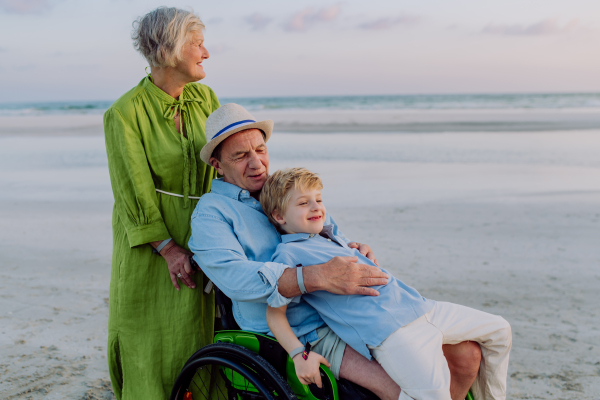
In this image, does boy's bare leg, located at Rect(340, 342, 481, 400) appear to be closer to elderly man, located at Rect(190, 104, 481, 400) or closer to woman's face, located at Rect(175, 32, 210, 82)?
elderly man, located at Rect(190, 104, 481, 400)

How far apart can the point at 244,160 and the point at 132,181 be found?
432 millimetres

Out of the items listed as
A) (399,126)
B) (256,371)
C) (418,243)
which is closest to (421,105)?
(399,126)

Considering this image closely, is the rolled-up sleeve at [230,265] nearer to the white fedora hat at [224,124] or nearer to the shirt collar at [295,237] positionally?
the shirt collar at [295,237]

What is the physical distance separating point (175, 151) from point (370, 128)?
16773 millimetres

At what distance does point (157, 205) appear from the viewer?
7.35 ft

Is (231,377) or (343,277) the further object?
(231,377)

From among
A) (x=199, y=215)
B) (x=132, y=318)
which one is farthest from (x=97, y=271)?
(x=199, y=215)

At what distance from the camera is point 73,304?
14.4ft

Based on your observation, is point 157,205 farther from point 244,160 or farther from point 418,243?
point 418,243

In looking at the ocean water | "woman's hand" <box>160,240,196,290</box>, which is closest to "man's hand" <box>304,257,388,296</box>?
"woman's hand" <box>160,240,196,290</box>

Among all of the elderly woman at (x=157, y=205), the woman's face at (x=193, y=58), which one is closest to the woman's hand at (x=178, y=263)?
the elderly woman at (x=157, y=205)

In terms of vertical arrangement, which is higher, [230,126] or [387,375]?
[230,126]

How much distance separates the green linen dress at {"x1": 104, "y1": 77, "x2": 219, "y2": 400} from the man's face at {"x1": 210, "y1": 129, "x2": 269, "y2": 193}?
0.18m

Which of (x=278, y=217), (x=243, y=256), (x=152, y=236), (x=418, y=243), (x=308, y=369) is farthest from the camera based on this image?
(x=418, y=243)
